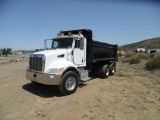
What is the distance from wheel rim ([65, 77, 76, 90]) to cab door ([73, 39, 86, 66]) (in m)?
1.24

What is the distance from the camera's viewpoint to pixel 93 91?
8.34 meters

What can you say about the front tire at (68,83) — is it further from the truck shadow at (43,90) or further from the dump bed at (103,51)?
the dump bed at (103,51)

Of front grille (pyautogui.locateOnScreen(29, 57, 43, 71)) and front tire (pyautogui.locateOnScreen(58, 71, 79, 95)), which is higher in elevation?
front grille (pyautogui.locateOnScreen(29, 57, 43, 71))

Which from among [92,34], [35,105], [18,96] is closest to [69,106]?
[35,105]

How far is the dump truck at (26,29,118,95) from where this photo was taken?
25.0 ft

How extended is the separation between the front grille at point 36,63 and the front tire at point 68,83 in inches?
48.4

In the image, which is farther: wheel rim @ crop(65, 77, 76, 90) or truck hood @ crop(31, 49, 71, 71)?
wheel rim @ crop(65, 77, 76, 90)

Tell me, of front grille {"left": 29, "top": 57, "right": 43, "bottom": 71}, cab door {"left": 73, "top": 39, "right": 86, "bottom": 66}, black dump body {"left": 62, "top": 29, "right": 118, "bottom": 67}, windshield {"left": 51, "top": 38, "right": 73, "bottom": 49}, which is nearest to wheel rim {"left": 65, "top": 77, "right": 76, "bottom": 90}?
cab door {"left": 73, "top": 39, "right": 86, "bottom": 66}

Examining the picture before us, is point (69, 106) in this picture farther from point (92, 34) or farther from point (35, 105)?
point (92, 34)

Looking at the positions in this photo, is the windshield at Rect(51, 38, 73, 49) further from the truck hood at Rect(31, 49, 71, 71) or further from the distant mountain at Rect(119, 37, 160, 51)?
the distant mountain at Rect(119, 37, 160, 51)

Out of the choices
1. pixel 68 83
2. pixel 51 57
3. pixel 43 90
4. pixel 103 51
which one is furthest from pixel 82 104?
pixel 103 51

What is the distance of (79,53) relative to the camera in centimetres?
936

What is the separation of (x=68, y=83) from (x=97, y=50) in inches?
156

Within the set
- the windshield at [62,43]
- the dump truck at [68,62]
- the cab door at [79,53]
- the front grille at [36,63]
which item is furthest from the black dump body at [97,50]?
the front grille at [36,63]
